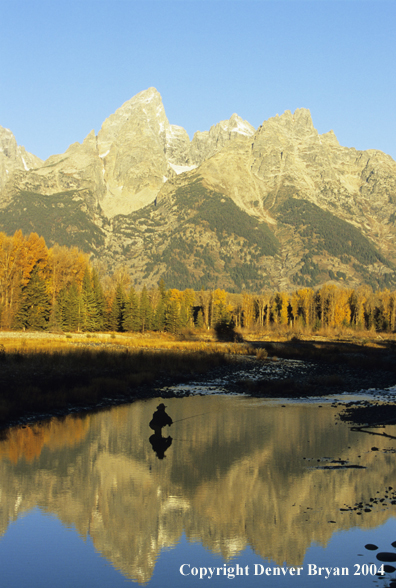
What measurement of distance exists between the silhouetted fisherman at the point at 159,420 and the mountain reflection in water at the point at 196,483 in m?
0.59

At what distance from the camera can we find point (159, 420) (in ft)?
68.1

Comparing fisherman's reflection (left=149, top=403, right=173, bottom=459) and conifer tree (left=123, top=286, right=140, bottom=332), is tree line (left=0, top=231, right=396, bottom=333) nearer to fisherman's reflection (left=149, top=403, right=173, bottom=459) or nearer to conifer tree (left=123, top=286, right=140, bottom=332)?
conifer tree (left=123, top=286, right=140, bottom=332)

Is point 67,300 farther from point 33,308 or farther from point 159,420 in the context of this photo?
point 159,420

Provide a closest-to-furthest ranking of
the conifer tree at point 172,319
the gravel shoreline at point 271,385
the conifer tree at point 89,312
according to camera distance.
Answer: the gravel shoreline at point 271,385, the conifer tree at point 89,312, the conifer tree at point 172,319

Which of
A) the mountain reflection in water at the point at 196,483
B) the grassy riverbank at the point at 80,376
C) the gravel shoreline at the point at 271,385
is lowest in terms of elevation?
the mountain reflection in water at the point at 196,483

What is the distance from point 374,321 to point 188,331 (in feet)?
225

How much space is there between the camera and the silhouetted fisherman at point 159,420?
67.7ft

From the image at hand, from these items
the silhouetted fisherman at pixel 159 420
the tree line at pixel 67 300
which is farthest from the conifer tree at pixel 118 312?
the silhouetted fisherman at pixel 159 420

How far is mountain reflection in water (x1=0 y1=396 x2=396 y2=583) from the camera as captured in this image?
1224 cm

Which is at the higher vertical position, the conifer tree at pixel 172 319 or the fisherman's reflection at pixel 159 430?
the conifer tree at pixel 172 319

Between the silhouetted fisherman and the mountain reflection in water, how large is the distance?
59cm

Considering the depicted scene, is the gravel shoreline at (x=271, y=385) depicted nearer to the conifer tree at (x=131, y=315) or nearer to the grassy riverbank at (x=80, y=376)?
the grassy riverbank at (x=80, y=376)

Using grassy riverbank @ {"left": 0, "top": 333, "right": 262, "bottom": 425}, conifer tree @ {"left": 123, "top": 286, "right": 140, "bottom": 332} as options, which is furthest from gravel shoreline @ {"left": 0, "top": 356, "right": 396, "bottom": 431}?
conifer tree @ {"left": 123, "top": 286, "right": 140, "bottom": 332}

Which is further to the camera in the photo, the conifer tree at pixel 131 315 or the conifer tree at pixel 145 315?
the conifer tree at pixel 145 315
